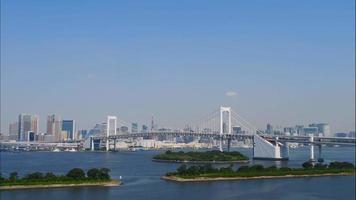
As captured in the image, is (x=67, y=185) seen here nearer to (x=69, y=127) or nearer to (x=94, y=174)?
(x=94, y=174)

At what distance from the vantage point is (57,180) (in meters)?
9.71

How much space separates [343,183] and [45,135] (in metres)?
30.3

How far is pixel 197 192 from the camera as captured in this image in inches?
356

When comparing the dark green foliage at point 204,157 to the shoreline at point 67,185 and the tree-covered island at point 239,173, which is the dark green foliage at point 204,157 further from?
the shoreline at point 67,185

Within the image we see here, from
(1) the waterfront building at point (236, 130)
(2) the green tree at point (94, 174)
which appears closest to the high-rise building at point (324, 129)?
(1) the waterfront building at point (236, 130)

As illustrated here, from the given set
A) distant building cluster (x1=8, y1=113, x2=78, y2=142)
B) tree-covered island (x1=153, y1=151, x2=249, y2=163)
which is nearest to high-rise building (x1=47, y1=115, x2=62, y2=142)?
distant building cluster (x1=8, y1=113, x2=78, y2=142)

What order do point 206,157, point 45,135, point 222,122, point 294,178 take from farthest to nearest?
1. point 45,135
2. point 222,122
3. point 206,157
4. point 294,178

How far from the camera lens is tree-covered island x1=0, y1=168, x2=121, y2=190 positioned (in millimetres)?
9289

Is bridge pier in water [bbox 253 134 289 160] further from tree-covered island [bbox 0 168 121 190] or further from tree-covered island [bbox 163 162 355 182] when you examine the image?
tree-covered island [bbox 0 168 121 190]

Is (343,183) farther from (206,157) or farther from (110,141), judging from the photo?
(110,141)

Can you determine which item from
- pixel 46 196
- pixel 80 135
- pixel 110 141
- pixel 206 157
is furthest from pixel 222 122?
pixel 80 135

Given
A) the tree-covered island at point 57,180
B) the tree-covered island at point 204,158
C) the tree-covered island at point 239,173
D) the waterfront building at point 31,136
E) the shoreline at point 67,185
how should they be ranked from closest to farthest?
the shoreline at point 67,185, the tree-covered island at point 57,180, the tree-covered island at point 239,173, the tree-covered island at point 204,158, the waterfront building at point 31,136

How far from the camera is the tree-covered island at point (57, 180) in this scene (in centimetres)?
929

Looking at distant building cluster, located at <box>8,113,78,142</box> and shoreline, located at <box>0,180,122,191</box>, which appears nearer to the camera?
shoreline, located at <box>0,180,122,191</box>
